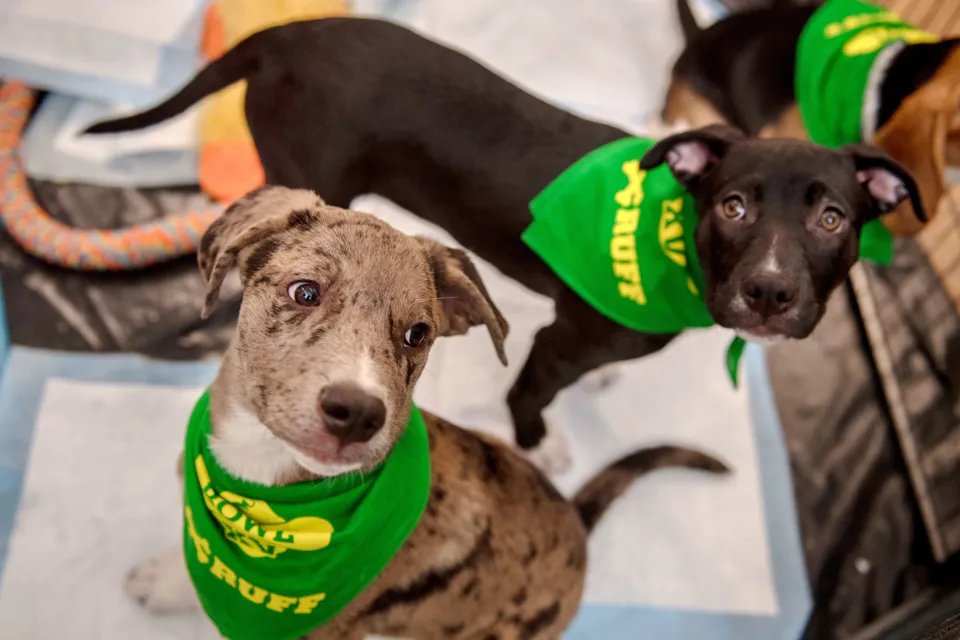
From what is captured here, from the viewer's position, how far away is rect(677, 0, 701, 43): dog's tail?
401 centimetres

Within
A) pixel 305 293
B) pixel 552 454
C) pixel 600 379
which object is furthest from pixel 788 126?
pixel 305 293

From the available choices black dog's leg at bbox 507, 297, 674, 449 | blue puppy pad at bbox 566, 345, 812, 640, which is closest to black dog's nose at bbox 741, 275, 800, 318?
black dog's leg at bbox 507, 297, 674, 449

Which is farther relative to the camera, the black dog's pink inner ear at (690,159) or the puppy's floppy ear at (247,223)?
the black dog's pink inner ear at (690,159)

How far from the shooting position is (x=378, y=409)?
4.38 ft

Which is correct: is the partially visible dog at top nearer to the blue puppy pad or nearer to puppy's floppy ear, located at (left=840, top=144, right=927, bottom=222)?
puppy's floppy ear, located at (left=840, top=144, right=927, bottom=222)

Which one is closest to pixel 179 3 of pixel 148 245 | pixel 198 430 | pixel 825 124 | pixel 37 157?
pixel 37 157

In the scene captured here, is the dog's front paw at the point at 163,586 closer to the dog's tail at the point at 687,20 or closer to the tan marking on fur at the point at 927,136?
the tan marking on fur at the point at 927,136

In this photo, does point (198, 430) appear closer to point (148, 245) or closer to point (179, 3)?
point (148, 245)

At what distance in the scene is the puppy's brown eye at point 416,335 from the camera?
4.84ft

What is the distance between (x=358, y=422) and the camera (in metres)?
1.33

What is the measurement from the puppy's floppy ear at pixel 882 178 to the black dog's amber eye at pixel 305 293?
1491 mm

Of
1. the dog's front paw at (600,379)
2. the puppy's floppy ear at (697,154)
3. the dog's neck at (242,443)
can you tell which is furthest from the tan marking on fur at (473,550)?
the dog's front paw at (600,379)

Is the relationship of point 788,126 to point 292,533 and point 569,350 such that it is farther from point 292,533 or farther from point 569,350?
point 292,533

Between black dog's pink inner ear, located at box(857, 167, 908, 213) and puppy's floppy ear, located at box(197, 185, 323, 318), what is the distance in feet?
4.87
